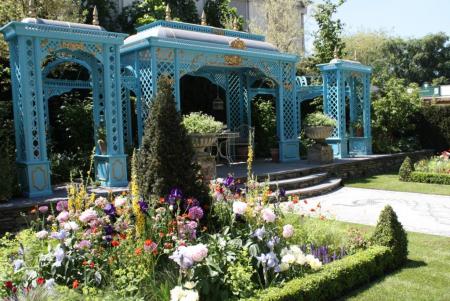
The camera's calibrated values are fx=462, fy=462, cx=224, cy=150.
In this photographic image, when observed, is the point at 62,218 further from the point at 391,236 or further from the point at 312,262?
the point at 391,236

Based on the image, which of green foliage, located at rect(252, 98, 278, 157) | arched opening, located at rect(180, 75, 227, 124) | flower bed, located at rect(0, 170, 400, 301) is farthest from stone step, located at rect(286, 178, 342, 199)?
flower bed, located at rect(0, 170, 400, 301)

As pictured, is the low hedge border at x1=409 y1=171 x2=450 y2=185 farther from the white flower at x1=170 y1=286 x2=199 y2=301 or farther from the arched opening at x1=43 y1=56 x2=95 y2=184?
the white flower at x1=170 y1=286 x2=199 y2=301

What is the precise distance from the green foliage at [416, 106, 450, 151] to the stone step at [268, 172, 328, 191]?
23.0 ft

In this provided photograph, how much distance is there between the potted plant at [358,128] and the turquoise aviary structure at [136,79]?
16 centimetres

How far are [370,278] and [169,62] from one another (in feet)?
23.2

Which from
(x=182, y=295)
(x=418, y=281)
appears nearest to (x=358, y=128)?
(x=418, y=281)

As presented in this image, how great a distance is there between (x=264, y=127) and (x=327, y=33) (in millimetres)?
6223

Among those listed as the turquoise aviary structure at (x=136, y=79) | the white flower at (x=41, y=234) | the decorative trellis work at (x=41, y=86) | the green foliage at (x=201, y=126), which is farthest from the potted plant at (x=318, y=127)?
the white flower at (x=41, y=234)

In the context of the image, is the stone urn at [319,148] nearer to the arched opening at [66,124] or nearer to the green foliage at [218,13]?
the arched opening at [66,124]

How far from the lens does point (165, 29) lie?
1084 cm

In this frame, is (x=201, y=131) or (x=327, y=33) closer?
(x=201, y=131)

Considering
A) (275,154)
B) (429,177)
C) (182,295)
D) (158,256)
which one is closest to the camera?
(182,295)

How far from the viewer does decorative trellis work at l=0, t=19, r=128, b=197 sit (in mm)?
8070

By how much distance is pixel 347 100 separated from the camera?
1608 centimetres
